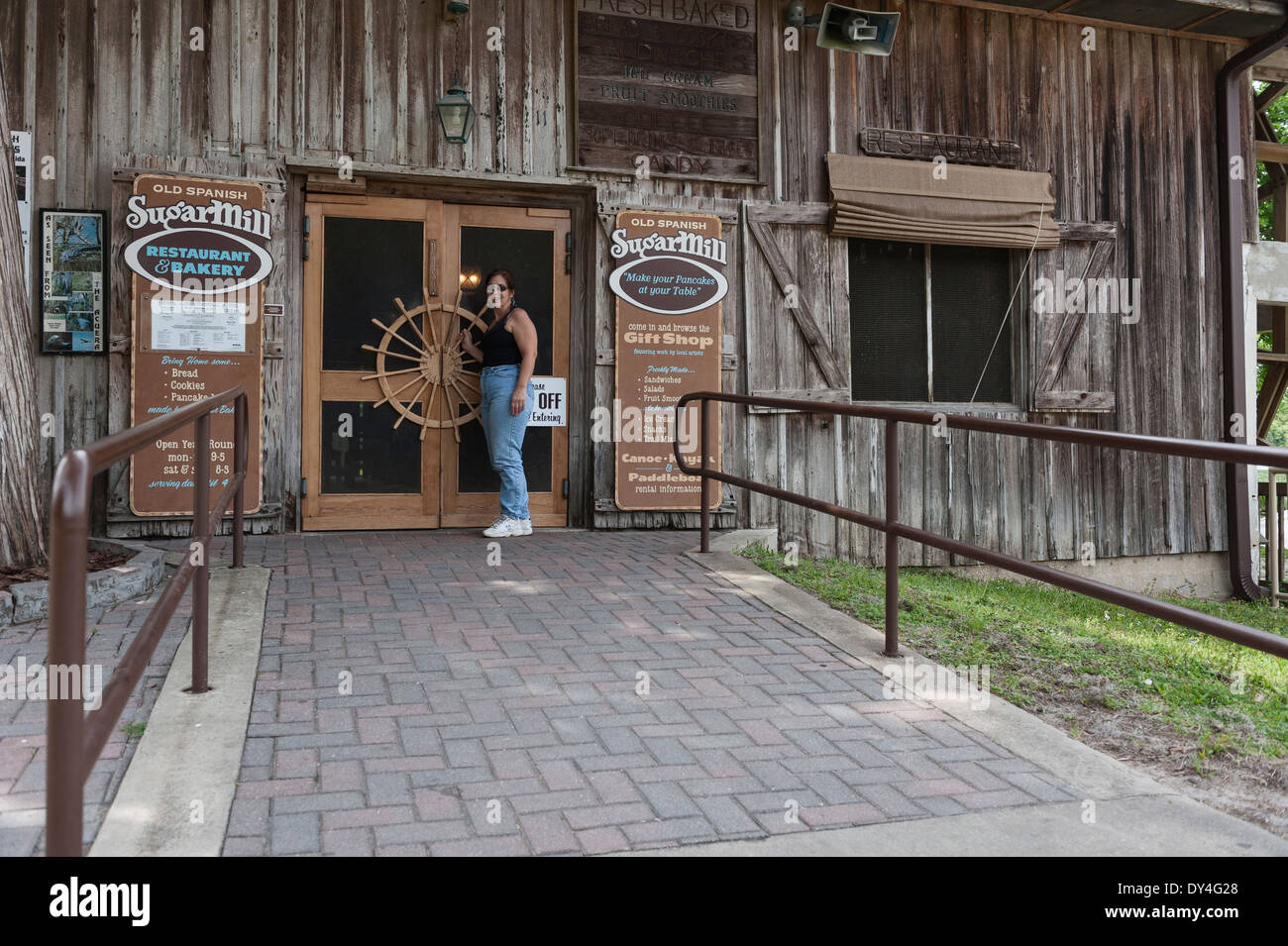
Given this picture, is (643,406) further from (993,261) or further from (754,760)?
(754,760)

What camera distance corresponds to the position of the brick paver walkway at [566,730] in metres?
2.72

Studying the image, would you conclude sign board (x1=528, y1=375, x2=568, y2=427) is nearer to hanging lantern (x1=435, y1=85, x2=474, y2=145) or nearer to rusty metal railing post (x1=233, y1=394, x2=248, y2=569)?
hanging lantern (x1=435, y1=85, x2=474, y2=145)

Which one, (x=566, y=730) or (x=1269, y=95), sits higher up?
(x=1269, y=95)

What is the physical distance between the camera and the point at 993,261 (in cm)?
848

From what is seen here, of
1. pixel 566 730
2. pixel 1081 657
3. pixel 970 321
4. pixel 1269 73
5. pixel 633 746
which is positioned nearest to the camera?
pixel 633 746

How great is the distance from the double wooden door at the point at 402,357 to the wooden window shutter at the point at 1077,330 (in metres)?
4.02

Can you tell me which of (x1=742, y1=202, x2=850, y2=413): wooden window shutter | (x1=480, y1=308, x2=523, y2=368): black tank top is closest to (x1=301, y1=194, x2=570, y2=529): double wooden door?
(x1=480, y1=308, x2=523, y2=368): black tank top

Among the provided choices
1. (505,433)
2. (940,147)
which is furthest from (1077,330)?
(505,433)

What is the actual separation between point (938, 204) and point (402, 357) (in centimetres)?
419

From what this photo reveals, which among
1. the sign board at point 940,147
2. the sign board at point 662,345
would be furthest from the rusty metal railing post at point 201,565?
the sign board at point 940,147

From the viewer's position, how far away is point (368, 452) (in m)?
7.14

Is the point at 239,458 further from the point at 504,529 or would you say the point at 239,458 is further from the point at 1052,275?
the point at 1052,275
